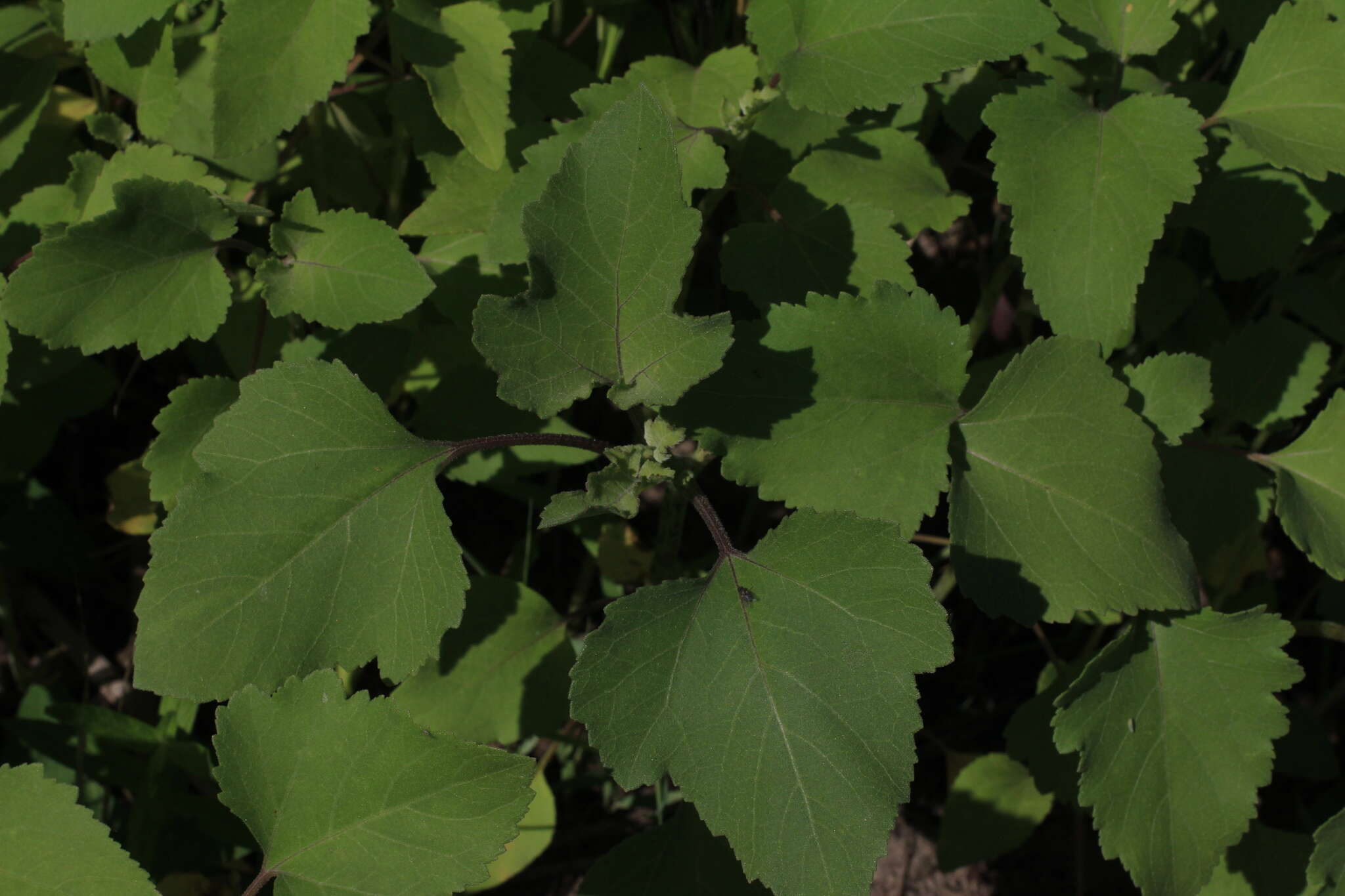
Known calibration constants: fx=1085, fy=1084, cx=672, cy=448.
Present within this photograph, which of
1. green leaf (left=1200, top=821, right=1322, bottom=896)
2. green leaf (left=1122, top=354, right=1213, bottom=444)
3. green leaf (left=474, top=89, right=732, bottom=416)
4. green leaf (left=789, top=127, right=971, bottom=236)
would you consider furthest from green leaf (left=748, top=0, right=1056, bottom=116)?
green leaf (left=1200, top=821, right=1322, bottom=896)

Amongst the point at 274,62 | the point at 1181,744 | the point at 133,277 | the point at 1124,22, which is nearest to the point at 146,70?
the point at 274,62

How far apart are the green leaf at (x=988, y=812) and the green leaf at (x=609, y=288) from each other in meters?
1.32

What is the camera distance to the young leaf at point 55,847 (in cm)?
150

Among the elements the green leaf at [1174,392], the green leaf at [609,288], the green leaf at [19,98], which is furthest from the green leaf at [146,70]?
the green leaf at [1174,392]

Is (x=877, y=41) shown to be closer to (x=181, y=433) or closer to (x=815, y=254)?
(x=815, y=254)

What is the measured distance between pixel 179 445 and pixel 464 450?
1.91ft

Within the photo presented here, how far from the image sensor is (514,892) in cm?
252

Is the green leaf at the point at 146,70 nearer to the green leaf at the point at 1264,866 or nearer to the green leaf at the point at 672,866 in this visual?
the green leaf at the point at 672,866

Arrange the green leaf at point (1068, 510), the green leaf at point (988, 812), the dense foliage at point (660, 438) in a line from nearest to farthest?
the dense foliage at point (660, 438)
the green leaf at point (1068, 510)
the green leaf at point (988, 812)

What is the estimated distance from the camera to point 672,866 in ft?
6.41

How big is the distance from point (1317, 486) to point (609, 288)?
4.55 ft

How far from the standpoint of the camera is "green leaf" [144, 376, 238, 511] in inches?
73.9

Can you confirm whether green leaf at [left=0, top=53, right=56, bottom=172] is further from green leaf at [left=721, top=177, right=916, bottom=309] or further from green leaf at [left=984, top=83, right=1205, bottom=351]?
green leaf at [left=984, top=83, right=1205, bottom=351]

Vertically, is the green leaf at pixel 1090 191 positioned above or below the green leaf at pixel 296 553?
above
